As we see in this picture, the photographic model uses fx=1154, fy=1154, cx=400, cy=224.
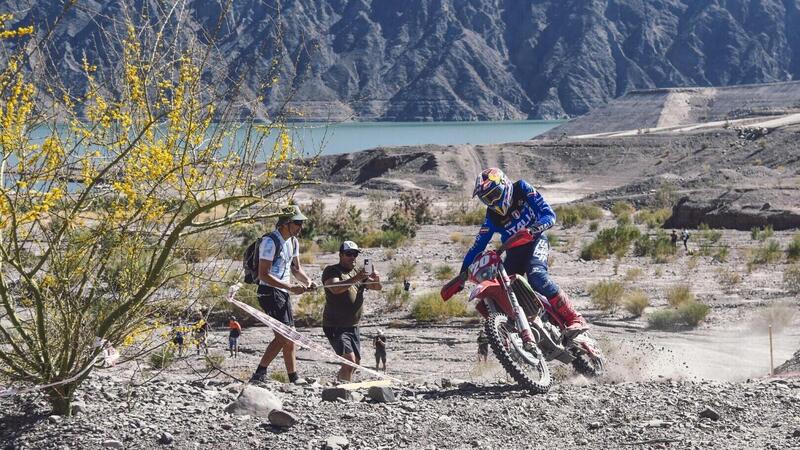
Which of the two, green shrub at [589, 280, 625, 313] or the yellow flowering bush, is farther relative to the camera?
green shrub at [589, 280, 625, 313]

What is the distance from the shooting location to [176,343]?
311 inches

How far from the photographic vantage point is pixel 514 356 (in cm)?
834

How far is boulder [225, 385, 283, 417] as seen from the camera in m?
7.27

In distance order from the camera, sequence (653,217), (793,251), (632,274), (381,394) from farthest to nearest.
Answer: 1. (653,217)
2. (793,251)
3. (632,274)
4. (381,394)

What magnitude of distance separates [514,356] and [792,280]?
44.3ft

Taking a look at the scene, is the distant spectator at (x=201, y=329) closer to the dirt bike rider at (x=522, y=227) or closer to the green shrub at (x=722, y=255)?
the dirt bike rider at (x=522, y=227)

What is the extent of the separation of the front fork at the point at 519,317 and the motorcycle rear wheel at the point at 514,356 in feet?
0.14

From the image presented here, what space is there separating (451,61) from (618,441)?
17738cm

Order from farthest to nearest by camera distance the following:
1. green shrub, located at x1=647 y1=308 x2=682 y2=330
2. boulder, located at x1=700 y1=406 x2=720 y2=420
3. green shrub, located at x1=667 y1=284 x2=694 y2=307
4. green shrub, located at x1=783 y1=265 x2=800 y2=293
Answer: green shrub, located at x1=783 y1=265 x2=800 y2=293, green shrub, located at x1=667 y1=284 x2=694 y2=307, green shrub, located at x1=647 y1=308 x2=682 y2=330, boulder, located at x1=700 y1=406 x2=720 y2=420

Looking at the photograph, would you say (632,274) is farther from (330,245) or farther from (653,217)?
(653,217)

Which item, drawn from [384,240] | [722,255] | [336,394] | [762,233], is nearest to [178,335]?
[336,394]

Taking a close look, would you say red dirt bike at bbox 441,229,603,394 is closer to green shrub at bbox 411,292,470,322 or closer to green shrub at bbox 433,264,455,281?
green shrub at bbox 411,292,470,322

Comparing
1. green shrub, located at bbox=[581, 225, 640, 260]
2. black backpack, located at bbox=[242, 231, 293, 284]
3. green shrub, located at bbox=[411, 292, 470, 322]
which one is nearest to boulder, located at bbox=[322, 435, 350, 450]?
black backpack, located at bbox=[242, 231, 293, 284]

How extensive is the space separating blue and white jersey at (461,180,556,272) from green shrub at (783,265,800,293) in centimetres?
1235
